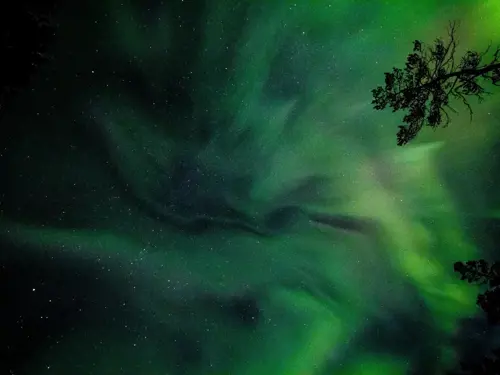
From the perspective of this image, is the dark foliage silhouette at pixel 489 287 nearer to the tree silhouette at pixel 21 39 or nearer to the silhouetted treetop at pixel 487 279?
the silhouetted treetop at pixel 487 279

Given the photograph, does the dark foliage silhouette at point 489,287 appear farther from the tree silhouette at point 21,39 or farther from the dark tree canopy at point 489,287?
the tree silhouette at point 21,39

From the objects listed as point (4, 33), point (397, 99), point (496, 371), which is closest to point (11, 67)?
point (4, 33)

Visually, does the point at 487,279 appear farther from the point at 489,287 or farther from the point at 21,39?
the point at 21,39

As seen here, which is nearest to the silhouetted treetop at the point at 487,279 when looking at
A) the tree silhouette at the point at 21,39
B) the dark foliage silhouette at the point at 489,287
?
the dark foliage silhouette at the point at 489,287

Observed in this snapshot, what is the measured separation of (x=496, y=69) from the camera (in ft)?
16.4

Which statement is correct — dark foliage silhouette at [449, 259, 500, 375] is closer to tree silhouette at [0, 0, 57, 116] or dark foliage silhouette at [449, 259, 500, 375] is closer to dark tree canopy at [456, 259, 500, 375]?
dark tree canopy at [456, 259, 500, 375]

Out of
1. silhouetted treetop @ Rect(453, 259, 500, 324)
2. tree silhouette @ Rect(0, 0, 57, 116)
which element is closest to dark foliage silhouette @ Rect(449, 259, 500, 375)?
silhouetted treetop @ Rect(453, 259, 500, 324)

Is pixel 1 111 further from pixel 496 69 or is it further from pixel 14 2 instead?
pixel 496 69

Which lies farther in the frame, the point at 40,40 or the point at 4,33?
the point at 40,40

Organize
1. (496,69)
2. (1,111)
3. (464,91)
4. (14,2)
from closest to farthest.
Result: (14,2) < (496,69) < (464,91) < (1,111)

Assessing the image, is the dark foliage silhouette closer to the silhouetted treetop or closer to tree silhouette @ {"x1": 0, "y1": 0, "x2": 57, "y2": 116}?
A: the silhouetted treetop

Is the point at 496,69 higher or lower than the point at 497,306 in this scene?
higher

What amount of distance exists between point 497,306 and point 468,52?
3.55 meters

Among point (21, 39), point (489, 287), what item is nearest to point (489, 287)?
point (489, 287)
